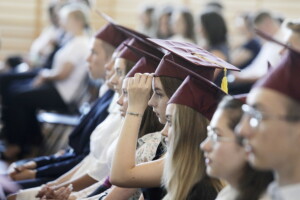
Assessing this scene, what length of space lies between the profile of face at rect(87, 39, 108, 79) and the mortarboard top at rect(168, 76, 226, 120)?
6.57 ft

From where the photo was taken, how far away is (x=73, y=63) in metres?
6.60

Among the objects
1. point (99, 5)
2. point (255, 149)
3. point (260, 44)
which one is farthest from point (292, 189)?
point (99, 5)

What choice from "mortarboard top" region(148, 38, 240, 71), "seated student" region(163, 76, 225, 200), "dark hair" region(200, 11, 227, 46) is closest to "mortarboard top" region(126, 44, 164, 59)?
"mortarboard top" region(148, 38, 240, 71)

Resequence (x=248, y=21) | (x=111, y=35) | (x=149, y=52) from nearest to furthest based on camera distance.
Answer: (x=149, y=52) → (x=111, y=35) → (x=248, y=21)

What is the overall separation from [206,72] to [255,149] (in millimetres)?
1047

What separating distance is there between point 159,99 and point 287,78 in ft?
3.54

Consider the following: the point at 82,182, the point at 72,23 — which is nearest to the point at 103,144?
the point at 82,182

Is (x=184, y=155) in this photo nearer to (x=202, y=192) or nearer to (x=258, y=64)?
(x=202, y=192)

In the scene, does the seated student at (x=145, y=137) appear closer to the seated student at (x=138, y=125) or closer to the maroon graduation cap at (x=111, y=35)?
the seated student at (x=138, y=125)

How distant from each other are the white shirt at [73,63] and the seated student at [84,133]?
6.54 ft

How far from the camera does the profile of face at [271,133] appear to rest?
5.57ft

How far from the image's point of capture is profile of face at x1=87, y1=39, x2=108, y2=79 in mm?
4461

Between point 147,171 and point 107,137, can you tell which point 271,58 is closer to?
point 107,137

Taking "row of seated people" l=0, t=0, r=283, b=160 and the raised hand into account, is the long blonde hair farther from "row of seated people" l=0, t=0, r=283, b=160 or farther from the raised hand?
"row of seated people" l=0, t=0, r=283, b=160
